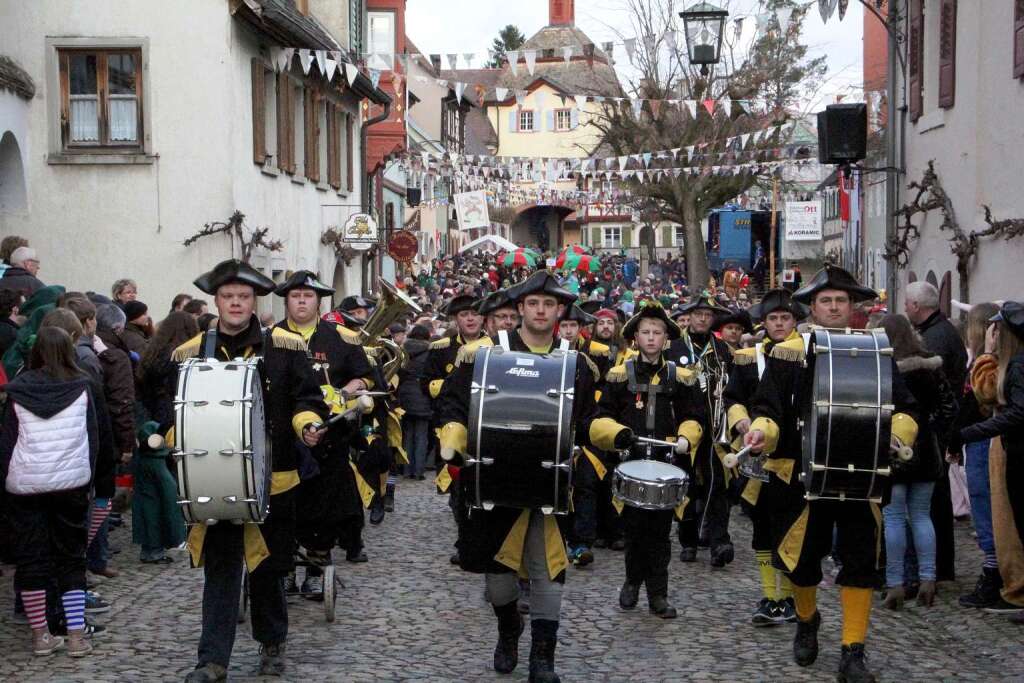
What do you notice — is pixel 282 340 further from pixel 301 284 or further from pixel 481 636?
pixel 481 636

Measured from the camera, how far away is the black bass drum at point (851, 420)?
22.0ft

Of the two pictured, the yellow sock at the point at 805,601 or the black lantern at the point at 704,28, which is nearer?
the yellow sock at the point at 805,601

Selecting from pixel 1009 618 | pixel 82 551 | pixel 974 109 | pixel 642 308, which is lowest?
pixel 1009 618

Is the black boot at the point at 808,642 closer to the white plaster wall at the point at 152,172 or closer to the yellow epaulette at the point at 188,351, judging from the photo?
the yellow epaulette at the point at 188,351

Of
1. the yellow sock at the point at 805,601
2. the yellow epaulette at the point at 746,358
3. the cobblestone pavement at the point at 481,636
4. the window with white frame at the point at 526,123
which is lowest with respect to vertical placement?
the cobblestone pavement at the point at 481,636

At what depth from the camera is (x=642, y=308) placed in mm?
9258

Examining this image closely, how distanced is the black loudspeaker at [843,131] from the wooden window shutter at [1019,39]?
7.55 feet

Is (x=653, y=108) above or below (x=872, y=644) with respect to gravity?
above

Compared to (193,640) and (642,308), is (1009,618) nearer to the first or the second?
(642,308)

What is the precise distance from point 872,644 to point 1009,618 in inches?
43.9

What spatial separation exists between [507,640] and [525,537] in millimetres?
586

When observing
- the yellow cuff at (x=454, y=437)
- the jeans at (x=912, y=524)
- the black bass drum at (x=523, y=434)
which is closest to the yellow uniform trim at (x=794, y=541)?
the black bass drum at (x=523, y=434)

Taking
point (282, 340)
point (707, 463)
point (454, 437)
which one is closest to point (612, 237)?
point (707, 463)

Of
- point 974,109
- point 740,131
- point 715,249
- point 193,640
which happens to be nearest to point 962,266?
point 974,109
